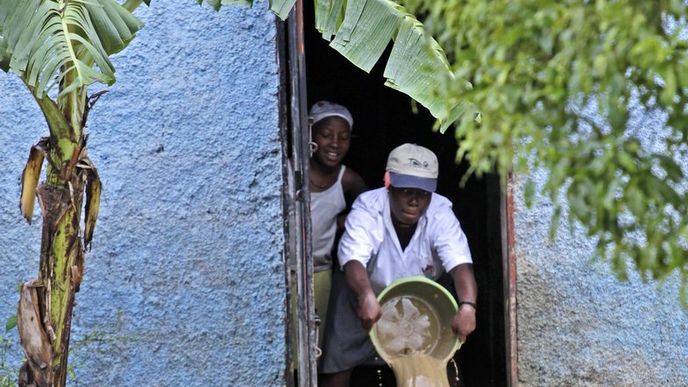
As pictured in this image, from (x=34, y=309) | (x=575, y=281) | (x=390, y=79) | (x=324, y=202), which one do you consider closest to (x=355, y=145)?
(x=324, y=202)

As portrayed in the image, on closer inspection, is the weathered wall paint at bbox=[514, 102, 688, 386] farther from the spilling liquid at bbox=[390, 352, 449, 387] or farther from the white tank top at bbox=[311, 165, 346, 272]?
the white tank top at bbox=[311, 165, 346, 272]

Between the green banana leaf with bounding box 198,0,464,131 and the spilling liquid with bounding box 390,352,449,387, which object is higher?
the green banana leaf with bounding box 198,0,464,131

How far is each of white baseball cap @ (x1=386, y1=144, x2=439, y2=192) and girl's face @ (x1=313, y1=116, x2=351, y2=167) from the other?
1.08ft

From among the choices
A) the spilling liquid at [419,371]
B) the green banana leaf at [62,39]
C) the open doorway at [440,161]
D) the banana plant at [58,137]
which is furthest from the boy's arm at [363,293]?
the green banana leaf at [62,39]

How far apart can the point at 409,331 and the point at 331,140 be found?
0.99 m

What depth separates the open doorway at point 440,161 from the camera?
709cm

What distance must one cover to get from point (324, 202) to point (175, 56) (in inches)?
42.2

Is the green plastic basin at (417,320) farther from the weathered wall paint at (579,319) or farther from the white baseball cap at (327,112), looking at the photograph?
the white baseball cap at (327,112)

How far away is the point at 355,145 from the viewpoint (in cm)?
873

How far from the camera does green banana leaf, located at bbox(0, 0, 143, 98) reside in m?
4.21

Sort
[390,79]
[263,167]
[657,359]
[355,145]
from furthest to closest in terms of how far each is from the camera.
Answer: [355,145], [657,359], [263,167], [390,79]

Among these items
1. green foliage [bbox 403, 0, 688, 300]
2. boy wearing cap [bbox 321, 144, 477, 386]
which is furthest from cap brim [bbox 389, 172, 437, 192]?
green foliage [bbox 403, 0, 688, 300]

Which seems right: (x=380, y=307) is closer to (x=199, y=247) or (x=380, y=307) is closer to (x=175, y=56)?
(x=199, y=247)

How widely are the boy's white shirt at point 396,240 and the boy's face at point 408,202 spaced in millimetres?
52
